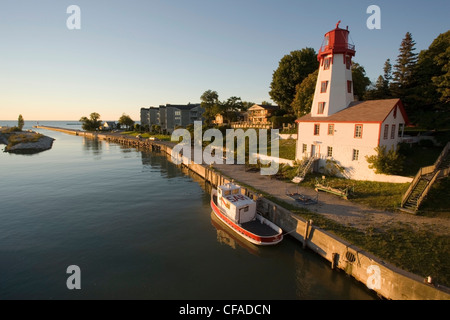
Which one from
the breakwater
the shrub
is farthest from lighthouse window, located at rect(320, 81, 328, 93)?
the breakwater

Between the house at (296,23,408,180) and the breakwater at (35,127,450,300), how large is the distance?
43.6 ft

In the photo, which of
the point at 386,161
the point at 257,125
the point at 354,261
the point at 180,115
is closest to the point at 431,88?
the point at 386,161

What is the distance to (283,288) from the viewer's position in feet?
51.1

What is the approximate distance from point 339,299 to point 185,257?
1103 cm

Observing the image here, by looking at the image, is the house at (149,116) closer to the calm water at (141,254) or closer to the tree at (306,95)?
the tree at (306,95)

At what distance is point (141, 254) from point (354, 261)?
1573cm

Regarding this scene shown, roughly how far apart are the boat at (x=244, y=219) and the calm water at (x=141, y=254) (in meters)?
0.98

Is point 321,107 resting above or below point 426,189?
above

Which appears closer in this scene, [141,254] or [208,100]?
[141,254]

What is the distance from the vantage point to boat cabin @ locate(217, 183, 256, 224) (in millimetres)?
22281

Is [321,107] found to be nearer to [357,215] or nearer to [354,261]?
[357,215]

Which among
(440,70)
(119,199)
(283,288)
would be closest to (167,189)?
(119,199)

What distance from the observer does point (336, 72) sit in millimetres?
33250

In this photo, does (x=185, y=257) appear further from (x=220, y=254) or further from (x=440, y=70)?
(x=440, y=70)
